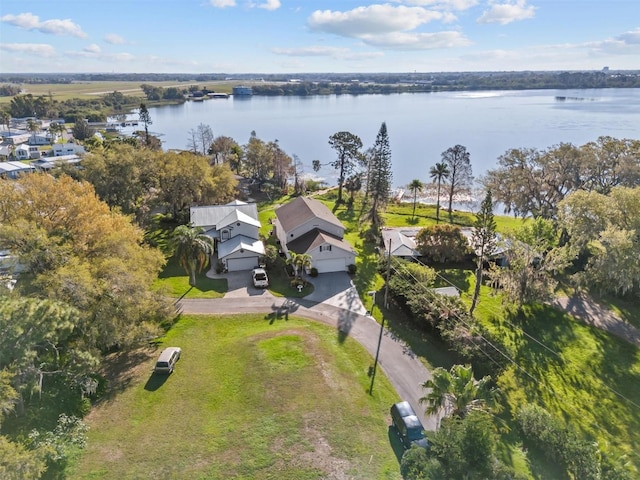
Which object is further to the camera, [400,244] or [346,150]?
[346,150]

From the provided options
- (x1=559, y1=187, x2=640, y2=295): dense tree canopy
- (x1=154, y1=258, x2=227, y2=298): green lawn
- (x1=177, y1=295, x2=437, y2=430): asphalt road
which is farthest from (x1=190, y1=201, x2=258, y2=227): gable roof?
(x1=559, y1=187, x2=640, y2=295): dense tree canopy

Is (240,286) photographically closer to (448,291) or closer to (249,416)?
(249,416)

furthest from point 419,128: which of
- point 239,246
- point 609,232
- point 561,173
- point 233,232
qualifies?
point 609,232

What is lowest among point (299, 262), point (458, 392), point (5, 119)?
point (299, 262)

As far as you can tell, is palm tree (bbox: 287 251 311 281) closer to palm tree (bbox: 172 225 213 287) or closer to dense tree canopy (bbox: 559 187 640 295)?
palm tree (bbox: 172 225 213 287)

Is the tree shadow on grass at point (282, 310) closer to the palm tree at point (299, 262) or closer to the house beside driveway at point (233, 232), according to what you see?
the palm tree at point (299, 262)

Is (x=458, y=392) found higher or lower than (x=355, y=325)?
higher

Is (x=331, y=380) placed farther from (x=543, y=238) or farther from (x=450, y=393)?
(x=543, y=238)

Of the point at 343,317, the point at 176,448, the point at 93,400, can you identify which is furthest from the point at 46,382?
the point at 343,317
